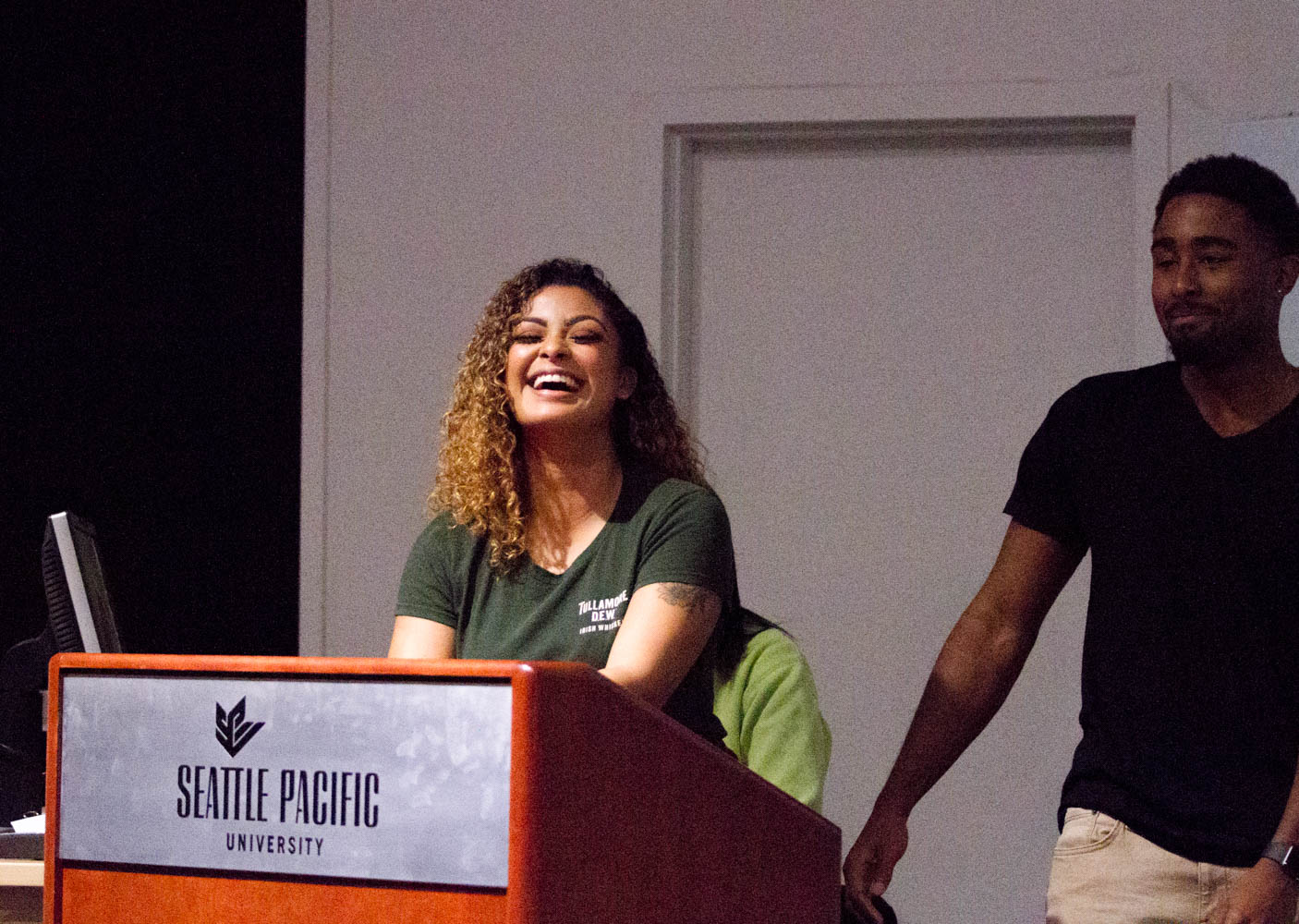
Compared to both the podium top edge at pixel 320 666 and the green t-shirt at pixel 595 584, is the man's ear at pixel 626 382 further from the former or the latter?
the podium top edge at pixel 320 666

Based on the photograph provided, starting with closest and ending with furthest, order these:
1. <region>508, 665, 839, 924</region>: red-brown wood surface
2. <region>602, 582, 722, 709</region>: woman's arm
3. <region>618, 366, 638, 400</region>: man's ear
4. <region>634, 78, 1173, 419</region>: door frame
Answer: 1. <region>508, 665, 839, 924</region>: red-brown wood surface
2. <region>602, 582, 722, 709</region>: woman's arm
3. <region>618, 366, 638, 400</region>: man's ear
4. <region>634, 78, 1173, 419</region>: door frame

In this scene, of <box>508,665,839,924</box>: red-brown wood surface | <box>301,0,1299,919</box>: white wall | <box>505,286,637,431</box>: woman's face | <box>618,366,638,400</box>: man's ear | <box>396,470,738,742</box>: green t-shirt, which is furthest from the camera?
<box>301,0,1299,919</box>: white wall

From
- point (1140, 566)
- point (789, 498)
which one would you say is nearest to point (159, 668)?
point (1140, 566)

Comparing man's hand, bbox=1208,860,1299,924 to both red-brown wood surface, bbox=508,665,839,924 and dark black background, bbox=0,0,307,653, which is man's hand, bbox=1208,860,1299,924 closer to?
red-brown wood surface, bbox=508,665,839,924

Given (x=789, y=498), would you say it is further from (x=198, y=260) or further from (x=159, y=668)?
(x=159, y=668)

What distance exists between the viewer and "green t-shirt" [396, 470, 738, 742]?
1.59 metres

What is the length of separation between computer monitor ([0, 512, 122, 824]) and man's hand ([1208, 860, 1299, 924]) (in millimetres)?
1179

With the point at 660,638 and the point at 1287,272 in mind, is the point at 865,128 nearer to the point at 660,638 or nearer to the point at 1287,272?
the point at 1287,272

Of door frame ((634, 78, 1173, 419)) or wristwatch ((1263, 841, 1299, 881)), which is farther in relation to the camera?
door frame ((634, 78, 1173, 419))

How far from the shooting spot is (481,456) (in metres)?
1.79

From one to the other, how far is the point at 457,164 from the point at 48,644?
67.8 inches

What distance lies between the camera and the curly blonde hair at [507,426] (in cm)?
173

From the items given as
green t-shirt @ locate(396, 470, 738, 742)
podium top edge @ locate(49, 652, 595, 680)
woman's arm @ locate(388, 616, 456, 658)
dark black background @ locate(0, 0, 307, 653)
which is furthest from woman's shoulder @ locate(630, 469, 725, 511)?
dark black background @ locate(0, 0, 307, 653)

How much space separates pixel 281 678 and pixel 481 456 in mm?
889
